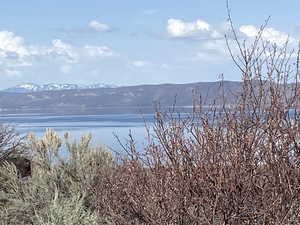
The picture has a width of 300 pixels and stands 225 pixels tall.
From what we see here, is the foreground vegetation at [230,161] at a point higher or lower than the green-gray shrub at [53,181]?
higher

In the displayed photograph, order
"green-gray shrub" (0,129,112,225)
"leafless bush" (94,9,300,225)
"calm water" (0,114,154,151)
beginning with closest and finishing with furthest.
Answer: "leafless bush" (94,9,300,225) → "green-gray shrub" (0,129,112,225) → "calm water" (0,114,154,151)

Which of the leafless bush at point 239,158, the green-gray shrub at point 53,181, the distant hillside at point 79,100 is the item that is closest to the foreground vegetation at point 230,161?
the leafless bush at point 239,158

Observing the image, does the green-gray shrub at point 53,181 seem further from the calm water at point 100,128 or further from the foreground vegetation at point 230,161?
the foreground vegetation at point 230,161

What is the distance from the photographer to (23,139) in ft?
59.8

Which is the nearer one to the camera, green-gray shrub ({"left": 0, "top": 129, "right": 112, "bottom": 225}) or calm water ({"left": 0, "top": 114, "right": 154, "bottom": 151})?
green-gray shrub ({"left": 0, "top": 129, "right": 112, "bottom": 225})

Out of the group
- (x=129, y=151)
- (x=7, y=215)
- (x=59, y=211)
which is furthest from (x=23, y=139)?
(x=129, y=151)

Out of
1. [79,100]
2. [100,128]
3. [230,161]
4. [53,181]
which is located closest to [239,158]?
[230,161]

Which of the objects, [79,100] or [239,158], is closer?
[239,158]

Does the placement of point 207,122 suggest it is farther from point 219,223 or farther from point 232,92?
point 219,223

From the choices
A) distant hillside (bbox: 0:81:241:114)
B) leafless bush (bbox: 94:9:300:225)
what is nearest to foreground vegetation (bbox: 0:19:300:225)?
leafless bush (bbox: 94:9:300:225)

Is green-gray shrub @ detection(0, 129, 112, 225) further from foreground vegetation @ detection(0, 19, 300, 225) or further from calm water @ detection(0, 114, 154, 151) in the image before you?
foreground vegetation @ detection(0, 19, 300, 225)

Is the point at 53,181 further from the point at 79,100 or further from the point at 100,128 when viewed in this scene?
the point at 79,100

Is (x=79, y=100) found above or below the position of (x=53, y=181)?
above

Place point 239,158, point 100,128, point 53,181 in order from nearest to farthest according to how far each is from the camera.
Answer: point 239,158 < point 53,181 < point 100,128
